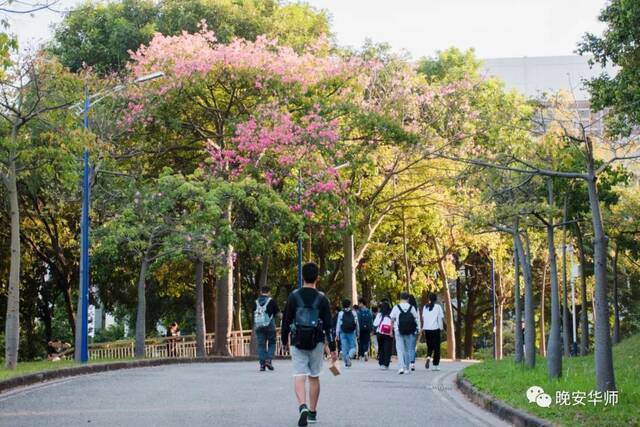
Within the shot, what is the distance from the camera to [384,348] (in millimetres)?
25641

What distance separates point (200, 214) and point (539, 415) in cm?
2061

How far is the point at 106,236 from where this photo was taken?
30.2 m

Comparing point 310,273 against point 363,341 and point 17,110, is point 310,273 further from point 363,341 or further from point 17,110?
point 363,341

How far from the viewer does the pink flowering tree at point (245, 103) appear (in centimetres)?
3228

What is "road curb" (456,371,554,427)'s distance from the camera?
1111 cm

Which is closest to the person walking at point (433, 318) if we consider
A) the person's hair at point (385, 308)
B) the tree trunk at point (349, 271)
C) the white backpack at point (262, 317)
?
the person's hair at point (385, 308)

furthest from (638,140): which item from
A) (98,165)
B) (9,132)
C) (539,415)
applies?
(98,165)

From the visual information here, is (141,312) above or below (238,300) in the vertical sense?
below

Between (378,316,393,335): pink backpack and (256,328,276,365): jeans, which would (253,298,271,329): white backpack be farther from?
(378,316,393,335): pink backpack

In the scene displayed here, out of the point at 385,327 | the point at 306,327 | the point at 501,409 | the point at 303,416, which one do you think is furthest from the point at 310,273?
the point at 385,327

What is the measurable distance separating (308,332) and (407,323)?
452 inches

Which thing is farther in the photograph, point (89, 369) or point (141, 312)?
point (141, 312)

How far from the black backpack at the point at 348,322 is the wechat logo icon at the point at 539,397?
1246 centimetres

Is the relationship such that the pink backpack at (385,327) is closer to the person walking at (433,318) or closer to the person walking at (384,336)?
the person walking at (384,336)
